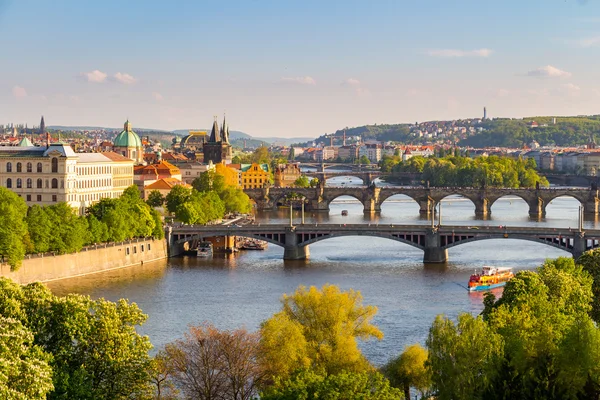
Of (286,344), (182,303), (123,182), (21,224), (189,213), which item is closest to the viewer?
(286,344)

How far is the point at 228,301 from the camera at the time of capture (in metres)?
38.8

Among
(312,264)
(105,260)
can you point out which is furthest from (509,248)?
(105,260)

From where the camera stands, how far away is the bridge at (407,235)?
4866 cm

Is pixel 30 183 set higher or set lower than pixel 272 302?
higher

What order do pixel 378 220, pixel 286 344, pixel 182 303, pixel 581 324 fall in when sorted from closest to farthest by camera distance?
pixel 581 324 < pixel 286 344 < pixel 182 303 < pixel 378 220

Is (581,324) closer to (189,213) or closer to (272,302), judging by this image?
(272,302)

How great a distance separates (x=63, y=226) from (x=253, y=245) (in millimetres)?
12953

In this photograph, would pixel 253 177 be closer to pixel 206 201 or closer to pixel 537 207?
pixel 537 207

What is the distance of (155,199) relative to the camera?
66.2 metres

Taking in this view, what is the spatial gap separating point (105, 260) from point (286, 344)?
22.7m

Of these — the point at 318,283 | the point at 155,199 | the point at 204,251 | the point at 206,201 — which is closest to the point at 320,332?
the point at 318,283

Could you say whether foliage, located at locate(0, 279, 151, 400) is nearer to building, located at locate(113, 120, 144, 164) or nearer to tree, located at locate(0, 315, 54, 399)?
tree, located at locate(0, 315, 54, 399)

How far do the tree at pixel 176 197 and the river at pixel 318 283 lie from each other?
768cm

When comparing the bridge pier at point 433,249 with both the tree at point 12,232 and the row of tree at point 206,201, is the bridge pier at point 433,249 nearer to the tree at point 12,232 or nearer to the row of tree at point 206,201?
the row of tree at point 206,201
